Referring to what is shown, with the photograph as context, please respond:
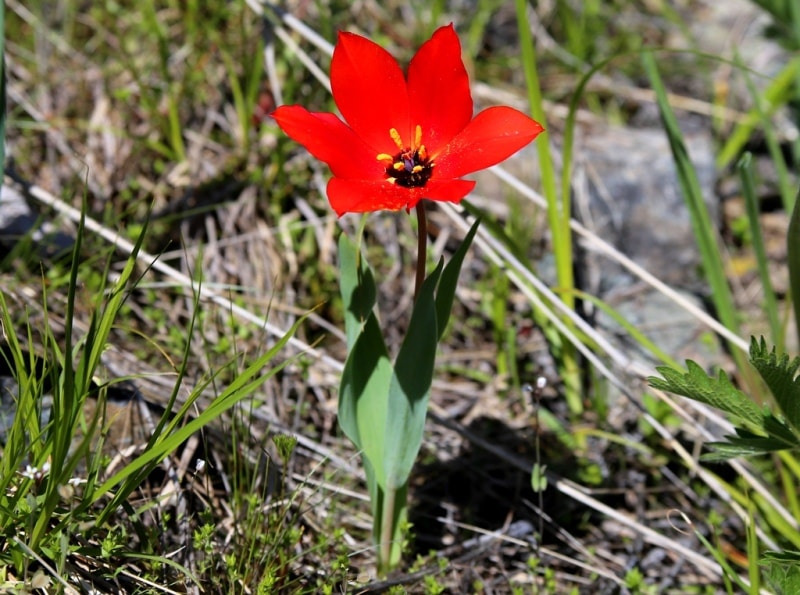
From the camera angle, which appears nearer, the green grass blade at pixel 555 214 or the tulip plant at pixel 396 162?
the tulip plant at pixel 396 162

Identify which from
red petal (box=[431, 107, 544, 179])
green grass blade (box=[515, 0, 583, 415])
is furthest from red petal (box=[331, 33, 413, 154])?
green grass blade (box=[515, 0, 583, 415])

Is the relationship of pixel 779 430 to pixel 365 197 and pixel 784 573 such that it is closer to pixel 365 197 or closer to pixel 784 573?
pixel 784 573

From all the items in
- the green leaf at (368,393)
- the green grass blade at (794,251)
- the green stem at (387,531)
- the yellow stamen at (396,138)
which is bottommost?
the green stem at (387,531)

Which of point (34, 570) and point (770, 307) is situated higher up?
point (770, 307)

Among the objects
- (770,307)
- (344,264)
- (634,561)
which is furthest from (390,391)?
(770,307)

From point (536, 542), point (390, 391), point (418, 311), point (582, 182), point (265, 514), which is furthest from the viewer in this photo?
point (582, 182)

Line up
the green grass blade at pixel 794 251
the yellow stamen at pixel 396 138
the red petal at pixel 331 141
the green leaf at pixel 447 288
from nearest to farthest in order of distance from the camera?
1. the red petal at pixel 331 141
2. the green leaf at pixel 447 288
3. the yellow stamen at pixel 396 138
4. the green grass blade at pixel 794 251

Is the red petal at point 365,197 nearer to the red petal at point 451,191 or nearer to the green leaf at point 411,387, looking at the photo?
the red petal at point 451,191

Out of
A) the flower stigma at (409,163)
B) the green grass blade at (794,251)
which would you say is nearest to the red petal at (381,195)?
the flower stigma at (409,163)

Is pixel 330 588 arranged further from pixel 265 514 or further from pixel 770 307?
pixel 770 307
